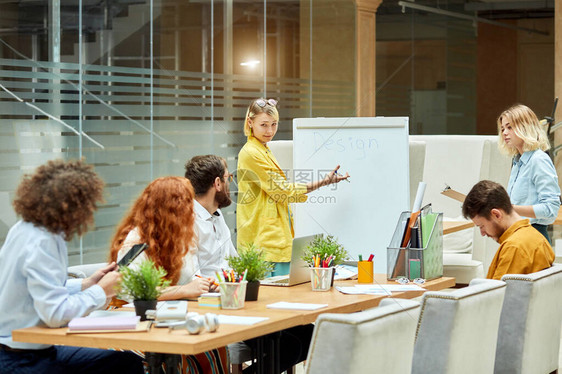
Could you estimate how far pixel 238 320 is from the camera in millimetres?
2506

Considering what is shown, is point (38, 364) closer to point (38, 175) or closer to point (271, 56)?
point (38, 175)

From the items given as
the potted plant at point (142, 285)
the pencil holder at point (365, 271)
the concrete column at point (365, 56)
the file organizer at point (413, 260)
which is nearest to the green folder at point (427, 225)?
the file organizer at point (413, 260)

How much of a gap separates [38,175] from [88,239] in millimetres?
3150

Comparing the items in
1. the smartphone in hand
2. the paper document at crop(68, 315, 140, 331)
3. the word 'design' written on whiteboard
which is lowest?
the paper document at crop(68, 315, 140, 331)

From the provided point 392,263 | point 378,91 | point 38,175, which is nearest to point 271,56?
point 378,91

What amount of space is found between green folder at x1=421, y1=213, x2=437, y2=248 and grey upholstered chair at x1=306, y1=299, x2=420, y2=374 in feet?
3.74

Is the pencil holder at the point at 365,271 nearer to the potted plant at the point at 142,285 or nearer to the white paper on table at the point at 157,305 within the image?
the white paper on table at the point at 157,305

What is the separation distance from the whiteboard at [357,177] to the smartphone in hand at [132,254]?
2.02m

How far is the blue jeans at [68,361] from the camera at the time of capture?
7.88 feet

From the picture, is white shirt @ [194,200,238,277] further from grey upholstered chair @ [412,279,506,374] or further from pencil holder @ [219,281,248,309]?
grey upholstered chair @ [412,279,506,374]

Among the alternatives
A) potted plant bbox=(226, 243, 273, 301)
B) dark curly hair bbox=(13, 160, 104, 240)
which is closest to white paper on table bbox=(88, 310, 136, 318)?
dark curly hair bbox=(13, 160, 104, 240)

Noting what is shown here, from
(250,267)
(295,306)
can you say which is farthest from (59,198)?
(295,306)

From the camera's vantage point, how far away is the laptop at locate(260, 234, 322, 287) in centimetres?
330

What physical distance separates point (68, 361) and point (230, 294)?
1.88 feet
